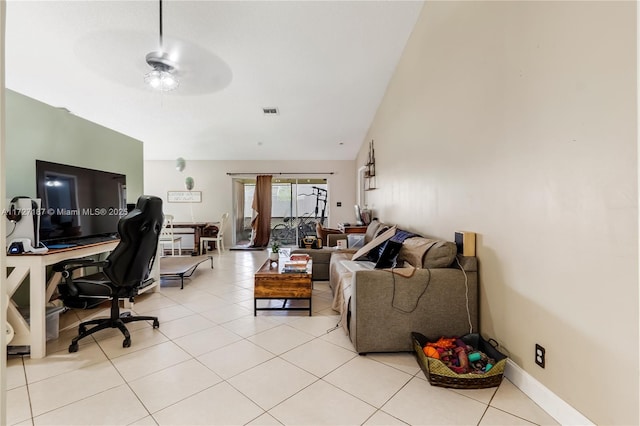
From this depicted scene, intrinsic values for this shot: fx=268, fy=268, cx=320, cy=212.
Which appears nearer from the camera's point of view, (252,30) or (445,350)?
(445,350)

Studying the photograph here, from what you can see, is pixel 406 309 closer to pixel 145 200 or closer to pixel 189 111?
pixel 145 200

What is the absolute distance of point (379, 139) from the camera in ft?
16.3

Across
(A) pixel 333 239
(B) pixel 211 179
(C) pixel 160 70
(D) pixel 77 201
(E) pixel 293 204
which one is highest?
(C) pixel 160 70

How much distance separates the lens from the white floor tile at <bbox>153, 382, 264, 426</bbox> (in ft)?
4.36

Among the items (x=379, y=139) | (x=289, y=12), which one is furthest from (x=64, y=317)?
(x=379, y=139)

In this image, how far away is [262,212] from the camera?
746 centimetres

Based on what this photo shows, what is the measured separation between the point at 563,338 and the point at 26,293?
4.01 metres

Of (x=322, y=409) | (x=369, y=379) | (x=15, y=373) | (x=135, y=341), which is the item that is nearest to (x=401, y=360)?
(x=369, y=379)

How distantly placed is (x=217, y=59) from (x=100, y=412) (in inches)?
141

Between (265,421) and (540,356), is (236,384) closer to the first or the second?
(265,421)

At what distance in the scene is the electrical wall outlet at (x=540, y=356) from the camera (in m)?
1.42

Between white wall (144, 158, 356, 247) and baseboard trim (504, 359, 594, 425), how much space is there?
612cm

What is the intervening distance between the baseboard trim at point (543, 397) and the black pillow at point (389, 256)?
41.7 inches

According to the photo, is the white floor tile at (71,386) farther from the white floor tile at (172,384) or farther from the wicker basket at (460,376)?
the wicker basket at (460,376)
